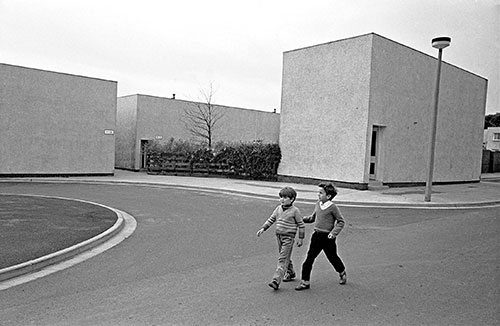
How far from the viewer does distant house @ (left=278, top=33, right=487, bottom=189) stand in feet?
61.2

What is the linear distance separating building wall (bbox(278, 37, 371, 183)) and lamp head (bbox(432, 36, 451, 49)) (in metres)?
4.36

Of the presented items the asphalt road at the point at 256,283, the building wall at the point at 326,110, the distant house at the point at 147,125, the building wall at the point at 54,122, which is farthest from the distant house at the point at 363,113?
the distant house at the point at 147,125

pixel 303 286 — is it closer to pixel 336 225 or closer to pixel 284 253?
pixel 284 253

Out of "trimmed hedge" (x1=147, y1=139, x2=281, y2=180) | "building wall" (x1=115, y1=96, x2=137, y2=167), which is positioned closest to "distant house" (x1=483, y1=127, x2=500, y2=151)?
"trimmed hedge" (x1=147, y1=139, x2=281, y2=180)

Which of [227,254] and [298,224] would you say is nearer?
[298,224]

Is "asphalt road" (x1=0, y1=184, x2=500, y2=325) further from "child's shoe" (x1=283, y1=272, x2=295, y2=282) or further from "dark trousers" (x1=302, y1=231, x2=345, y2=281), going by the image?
"dark trousers" (x1=302, y1=231, x2=345, y2=281)

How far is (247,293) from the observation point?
5297 millimetres

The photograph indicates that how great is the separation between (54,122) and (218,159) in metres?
8.83

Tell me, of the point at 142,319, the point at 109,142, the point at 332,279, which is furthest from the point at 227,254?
the point at 109,142

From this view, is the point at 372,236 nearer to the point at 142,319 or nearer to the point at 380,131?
the point at 142,319

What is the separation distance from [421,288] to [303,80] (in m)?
16.6

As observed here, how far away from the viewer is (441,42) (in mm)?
13938

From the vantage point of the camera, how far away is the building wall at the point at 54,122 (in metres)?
21.7

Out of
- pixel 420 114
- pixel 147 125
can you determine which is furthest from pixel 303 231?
pixel 147 125
